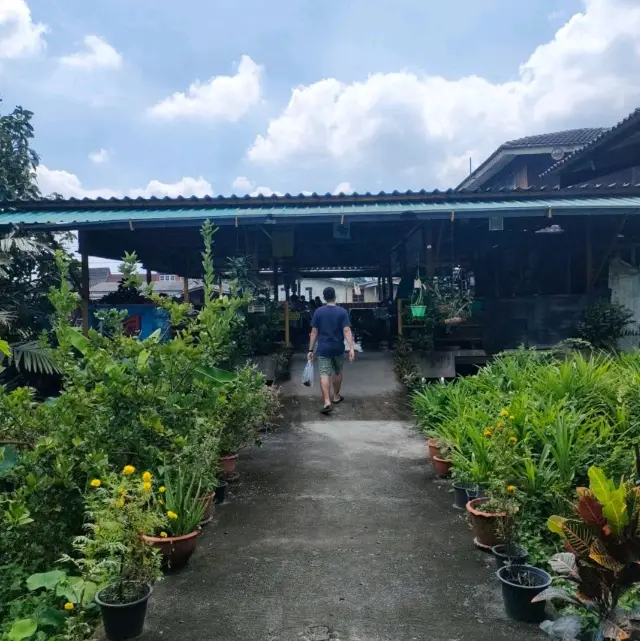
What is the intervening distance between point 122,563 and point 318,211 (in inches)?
299

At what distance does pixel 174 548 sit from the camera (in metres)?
3.51

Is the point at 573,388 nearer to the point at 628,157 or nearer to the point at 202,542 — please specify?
the point at 202,542

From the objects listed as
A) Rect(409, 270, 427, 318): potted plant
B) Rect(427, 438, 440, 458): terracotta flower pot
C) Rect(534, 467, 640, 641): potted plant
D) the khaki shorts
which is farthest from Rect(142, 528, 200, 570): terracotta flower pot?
Rect(409, 270, 427, 318): potted plant

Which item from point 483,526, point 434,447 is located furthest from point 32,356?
point 483,526

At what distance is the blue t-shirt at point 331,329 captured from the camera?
7859 millimetres

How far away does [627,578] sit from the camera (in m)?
2.38

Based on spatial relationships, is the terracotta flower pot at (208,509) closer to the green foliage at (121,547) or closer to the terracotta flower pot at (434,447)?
the green foliage at (121,547)

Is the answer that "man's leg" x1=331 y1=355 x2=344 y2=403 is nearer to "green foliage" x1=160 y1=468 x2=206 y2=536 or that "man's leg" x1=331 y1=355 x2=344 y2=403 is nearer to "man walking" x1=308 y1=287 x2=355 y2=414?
"man walking" x1=308 y1=287 x2=355 y2=414

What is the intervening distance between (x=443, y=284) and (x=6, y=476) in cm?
826

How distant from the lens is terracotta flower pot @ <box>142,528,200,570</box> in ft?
11.4

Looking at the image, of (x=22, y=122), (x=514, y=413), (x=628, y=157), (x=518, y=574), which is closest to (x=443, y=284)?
(x=628, y=157)

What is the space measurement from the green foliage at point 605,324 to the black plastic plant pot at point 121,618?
921 cm

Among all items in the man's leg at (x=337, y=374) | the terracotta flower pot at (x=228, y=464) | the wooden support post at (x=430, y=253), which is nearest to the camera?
the terracotta flower pot at (x=228, y=464)

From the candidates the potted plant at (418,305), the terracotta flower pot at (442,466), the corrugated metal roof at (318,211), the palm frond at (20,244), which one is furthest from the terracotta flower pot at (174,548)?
the palm frond at (20,244)
